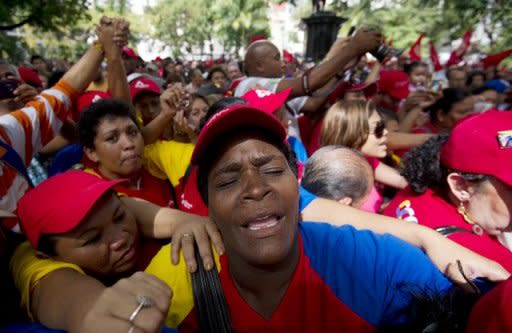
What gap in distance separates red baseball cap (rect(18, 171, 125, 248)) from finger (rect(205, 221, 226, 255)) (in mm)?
441

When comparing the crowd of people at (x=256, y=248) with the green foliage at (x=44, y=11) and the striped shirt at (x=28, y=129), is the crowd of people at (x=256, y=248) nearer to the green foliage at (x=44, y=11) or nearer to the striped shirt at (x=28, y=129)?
the striped shirt at (x=28, y=129)

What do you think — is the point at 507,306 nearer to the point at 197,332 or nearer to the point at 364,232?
the point at 364,232

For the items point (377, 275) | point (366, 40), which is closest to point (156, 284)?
point (377, 275)

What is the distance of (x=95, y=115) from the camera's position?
2494 mm

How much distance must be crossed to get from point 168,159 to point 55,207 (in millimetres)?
1194

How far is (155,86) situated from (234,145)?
8.23ft

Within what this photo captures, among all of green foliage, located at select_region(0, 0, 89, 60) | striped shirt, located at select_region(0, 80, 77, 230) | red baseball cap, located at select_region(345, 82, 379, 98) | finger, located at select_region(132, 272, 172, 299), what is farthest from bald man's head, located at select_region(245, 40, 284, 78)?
green foliage, located at select_region(0, 0, 89, 60)

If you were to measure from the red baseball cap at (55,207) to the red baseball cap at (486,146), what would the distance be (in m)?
1.55

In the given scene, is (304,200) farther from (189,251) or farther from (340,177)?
(189,251)

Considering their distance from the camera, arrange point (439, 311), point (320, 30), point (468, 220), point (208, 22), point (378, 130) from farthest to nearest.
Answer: point (208, 22)
point (320, 30)
point (378, 130)
point (468, 220)
point (439, 311)

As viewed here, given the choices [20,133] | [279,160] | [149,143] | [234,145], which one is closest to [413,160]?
[279,160]

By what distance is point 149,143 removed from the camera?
2.79m

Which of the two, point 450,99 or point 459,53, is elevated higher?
point 450,99

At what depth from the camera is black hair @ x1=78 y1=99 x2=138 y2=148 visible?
2.50m
